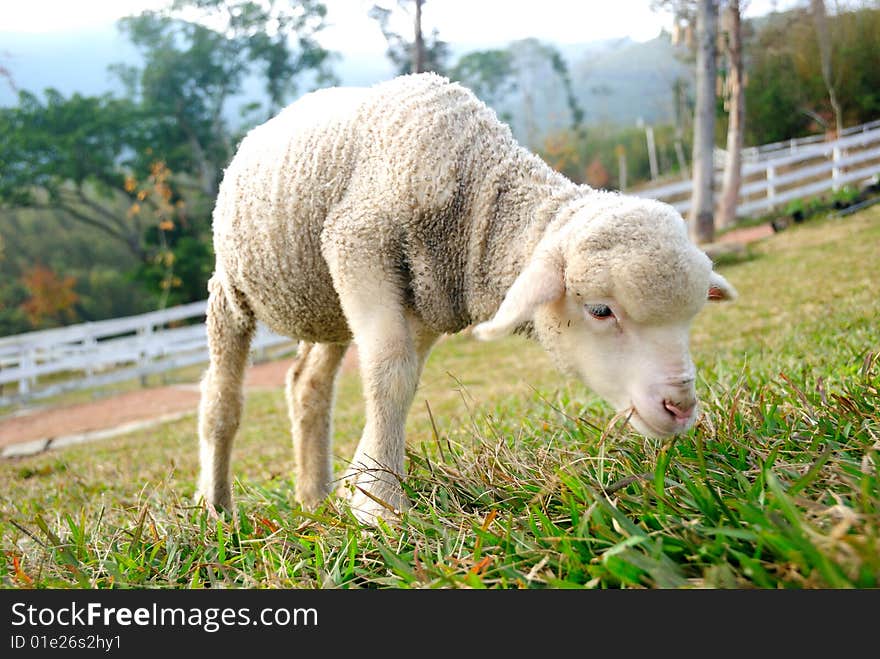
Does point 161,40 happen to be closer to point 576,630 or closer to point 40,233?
point 40,233

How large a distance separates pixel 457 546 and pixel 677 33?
37.0 feet

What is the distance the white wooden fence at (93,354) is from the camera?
437 inches

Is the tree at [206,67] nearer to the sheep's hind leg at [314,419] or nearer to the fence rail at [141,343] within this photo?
the fence rail at [141,343]

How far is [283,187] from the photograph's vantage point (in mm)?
2518

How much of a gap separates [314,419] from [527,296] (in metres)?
1.68

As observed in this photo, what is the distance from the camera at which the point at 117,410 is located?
9766 millimetres


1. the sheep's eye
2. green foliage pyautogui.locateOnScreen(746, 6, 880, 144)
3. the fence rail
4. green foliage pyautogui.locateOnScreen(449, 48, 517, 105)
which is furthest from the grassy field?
green foliage pyautogui.locateOnScreen(449, 48, 517, 105)

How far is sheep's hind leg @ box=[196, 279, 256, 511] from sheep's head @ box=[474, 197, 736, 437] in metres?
1.49

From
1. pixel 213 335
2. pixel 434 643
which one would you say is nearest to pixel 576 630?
pixel 434 643

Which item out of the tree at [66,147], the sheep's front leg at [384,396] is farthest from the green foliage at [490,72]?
the sheep's front leg at [384,396]

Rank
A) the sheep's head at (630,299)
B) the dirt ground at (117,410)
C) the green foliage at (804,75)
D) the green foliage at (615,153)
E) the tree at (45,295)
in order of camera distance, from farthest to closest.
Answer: the green foliage at (615,153) → the tree at (45,295) → the green foliage at (804,75) → the dirt ground at (117,410) → the sheep's head at (630,299)

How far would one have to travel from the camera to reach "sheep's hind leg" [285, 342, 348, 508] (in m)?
3.19

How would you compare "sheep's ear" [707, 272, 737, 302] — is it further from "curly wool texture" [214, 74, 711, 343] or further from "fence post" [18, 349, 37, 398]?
"fence post" [18, 349, 37, 398]

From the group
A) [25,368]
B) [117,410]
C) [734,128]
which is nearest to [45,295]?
[25,368]
